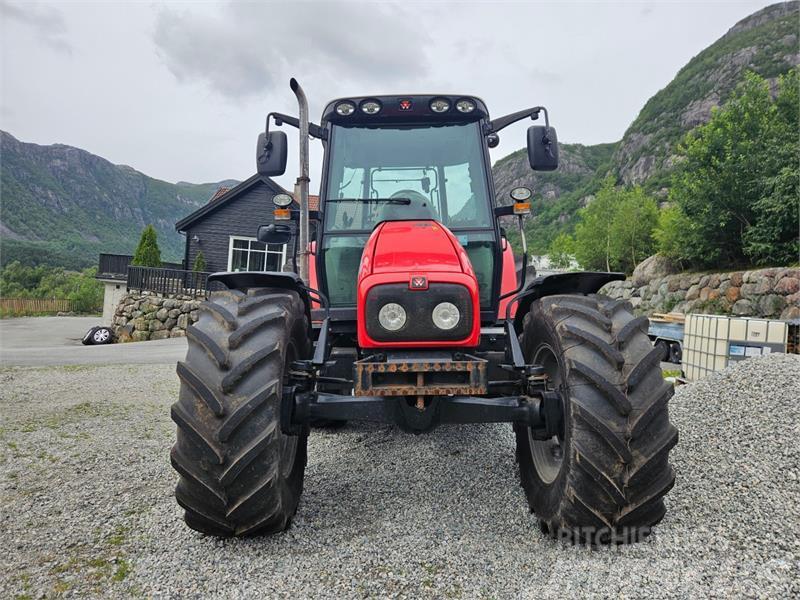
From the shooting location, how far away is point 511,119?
12.6 ft

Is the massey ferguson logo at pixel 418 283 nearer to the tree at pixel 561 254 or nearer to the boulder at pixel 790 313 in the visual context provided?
the boulder at pixel 790 313

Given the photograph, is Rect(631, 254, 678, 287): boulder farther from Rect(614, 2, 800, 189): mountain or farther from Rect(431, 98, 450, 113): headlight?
Rect(614, 2, 800, 189): mountain

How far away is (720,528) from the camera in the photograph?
2.47 m

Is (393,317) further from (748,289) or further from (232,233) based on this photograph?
(232,233)

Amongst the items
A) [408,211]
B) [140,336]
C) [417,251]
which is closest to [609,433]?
[417,251]

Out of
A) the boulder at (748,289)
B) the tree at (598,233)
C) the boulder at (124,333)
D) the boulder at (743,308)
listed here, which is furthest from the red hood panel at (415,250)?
the tree at (598,233)

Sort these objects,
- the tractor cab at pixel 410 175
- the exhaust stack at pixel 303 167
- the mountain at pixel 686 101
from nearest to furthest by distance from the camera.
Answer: the exhaust stack at pixel 303 167, the tractor cab at pixel 410 175, the mountain at pixel 686 101

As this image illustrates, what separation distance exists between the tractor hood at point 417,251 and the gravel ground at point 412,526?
1333 millimetres

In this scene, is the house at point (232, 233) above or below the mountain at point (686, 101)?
below

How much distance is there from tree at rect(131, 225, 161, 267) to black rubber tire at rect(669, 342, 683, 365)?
19.9 meters

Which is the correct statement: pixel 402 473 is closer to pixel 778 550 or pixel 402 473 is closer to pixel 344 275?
pixel 344 275

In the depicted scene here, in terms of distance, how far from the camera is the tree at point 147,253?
21875 mm

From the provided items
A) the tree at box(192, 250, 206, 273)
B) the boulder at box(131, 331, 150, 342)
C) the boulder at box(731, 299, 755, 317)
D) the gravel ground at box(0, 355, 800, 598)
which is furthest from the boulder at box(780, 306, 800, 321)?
the tree at box(192, 250, 206, 273)

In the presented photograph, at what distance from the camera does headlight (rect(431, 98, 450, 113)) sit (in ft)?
12.2
